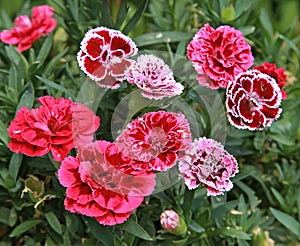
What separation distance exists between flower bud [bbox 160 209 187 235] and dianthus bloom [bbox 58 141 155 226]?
6cm

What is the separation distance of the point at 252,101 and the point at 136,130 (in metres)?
Result: 0.20

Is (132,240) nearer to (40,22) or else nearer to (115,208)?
(115,208)

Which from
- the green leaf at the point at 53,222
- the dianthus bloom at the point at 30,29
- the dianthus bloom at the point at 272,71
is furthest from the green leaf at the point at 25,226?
the dianthus bloom at the point at 272,71

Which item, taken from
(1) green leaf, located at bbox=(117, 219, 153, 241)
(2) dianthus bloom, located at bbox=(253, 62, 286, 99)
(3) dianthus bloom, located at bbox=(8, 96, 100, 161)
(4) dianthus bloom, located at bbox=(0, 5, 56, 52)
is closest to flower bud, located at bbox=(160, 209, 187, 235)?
(1) green leaf, located at bbox=(117, 219, 153, 241)

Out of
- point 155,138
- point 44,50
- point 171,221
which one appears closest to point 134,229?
point 171,221

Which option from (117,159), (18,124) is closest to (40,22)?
(18,124)

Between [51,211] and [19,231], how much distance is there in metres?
0.07

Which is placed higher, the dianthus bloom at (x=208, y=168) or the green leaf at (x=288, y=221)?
the dianthus bloom at (x=208, y=168)

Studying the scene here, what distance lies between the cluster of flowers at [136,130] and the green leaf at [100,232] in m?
0.08

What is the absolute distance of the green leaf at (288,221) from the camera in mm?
1079

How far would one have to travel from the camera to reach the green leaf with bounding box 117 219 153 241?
879 mm

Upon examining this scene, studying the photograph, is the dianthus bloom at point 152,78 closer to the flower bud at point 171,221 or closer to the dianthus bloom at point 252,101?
the dianthus bloom at point 252,101

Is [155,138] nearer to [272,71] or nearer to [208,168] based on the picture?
[208,168]

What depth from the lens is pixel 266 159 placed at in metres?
1.23
